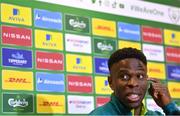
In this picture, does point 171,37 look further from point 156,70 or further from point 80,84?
point 80,84

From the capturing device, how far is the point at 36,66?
2.21 m

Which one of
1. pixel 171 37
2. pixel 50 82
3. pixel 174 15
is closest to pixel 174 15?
pixel 174 15

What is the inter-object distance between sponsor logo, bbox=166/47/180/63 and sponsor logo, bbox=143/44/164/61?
0.05 m

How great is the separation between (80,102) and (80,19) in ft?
1.57

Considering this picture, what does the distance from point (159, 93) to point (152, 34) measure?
1102 millimetres

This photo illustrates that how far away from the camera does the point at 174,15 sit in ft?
9.71

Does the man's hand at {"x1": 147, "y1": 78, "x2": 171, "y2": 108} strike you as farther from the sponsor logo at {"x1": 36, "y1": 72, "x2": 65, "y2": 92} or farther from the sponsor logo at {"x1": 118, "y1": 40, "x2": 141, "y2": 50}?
the sponsor logo at {"x1": 118, "y1": 40, "x2": 141, "y2": 50}

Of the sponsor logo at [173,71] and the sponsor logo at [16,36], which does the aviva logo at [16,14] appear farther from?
the sponsor logo at [173,71]

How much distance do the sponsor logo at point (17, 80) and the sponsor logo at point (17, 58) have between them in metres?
0.04

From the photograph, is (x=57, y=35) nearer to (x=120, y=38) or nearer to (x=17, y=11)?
(x=17, y=11)

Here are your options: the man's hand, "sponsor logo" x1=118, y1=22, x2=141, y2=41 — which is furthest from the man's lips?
"sponsor logo" x1=118, y1=22, x2=141, y2=41

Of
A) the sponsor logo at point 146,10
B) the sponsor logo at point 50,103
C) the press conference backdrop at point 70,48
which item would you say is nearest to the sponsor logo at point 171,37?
the press conference backdrop at point 70,48

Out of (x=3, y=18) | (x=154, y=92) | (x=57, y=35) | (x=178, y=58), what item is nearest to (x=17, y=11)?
(x=3, y=18)

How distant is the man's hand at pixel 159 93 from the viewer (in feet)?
5.64
